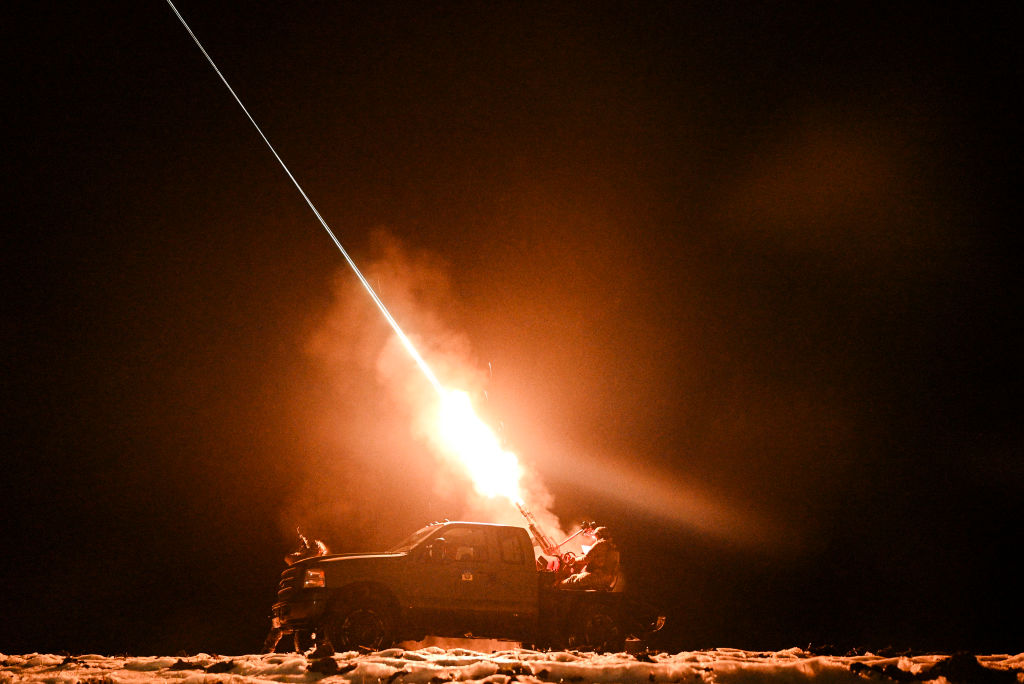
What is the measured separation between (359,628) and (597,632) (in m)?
3.67

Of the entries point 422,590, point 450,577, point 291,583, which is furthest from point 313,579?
point 450,577

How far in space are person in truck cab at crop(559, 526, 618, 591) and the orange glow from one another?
6.50 m

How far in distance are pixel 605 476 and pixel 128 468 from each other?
50.8ft

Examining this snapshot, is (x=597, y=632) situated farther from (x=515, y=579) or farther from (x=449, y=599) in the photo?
Result: (x=449, y=599)

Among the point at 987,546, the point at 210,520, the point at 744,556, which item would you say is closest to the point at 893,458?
the point at 987,546

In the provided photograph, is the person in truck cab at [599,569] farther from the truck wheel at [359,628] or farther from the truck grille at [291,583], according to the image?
the truck grille at [291,583]

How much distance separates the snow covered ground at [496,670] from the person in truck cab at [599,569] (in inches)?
116

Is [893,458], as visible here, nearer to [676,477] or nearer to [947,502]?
[947,502]

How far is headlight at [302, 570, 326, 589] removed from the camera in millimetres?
8781

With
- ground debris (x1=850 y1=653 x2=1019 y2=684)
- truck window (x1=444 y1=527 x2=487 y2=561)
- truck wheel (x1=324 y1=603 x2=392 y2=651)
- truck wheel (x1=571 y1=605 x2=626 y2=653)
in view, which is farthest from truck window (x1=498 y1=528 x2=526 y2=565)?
ground debris (x1=850 y1=653 x2=1019 y2=684)

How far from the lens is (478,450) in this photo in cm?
1931

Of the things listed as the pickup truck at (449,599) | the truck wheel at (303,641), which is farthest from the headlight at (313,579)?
the truck wheel at (303,641)

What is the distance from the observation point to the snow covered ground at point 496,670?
5.84 meters

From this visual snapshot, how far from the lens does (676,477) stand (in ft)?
72.4
